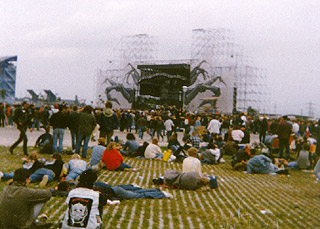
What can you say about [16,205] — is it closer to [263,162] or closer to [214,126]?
[263,162]

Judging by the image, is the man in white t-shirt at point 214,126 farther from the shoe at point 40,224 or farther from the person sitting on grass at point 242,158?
the shoe at point 40,224

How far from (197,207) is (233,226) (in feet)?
4.28

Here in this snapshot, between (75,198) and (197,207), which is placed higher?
(75,198)

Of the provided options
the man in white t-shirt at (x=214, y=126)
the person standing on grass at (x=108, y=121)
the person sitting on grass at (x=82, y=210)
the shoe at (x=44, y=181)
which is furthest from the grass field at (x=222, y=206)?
the man in white t-shirt at (x=214, y=126)

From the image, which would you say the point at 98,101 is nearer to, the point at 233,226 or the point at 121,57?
the point at 121,57

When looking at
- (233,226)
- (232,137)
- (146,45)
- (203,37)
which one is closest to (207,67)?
(203,37)

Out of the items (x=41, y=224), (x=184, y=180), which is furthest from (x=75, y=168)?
(x=41, y=224)

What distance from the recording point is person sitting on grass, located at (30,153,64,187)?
27.0 feet

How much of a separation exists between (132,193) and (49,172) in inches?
79.3

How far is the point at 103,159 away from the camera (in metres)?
10.8

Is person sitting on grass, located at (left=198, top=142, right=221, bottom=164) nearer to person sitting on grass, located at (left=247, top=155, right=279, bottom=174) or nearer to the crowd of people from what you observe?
the crowd of people

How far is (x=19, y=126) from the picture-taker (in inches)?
490

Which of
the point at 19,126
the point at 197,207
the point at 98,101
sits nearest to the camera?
the point at 197,207

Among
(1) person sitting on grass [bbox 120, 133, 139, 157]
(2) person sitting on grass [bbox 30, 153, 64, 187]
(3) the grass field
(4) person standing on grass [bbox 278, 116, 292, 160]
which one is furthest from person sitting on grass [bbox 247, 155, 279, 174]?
(2) person sitting on grass [bbox 30, 153, 64, 187]
